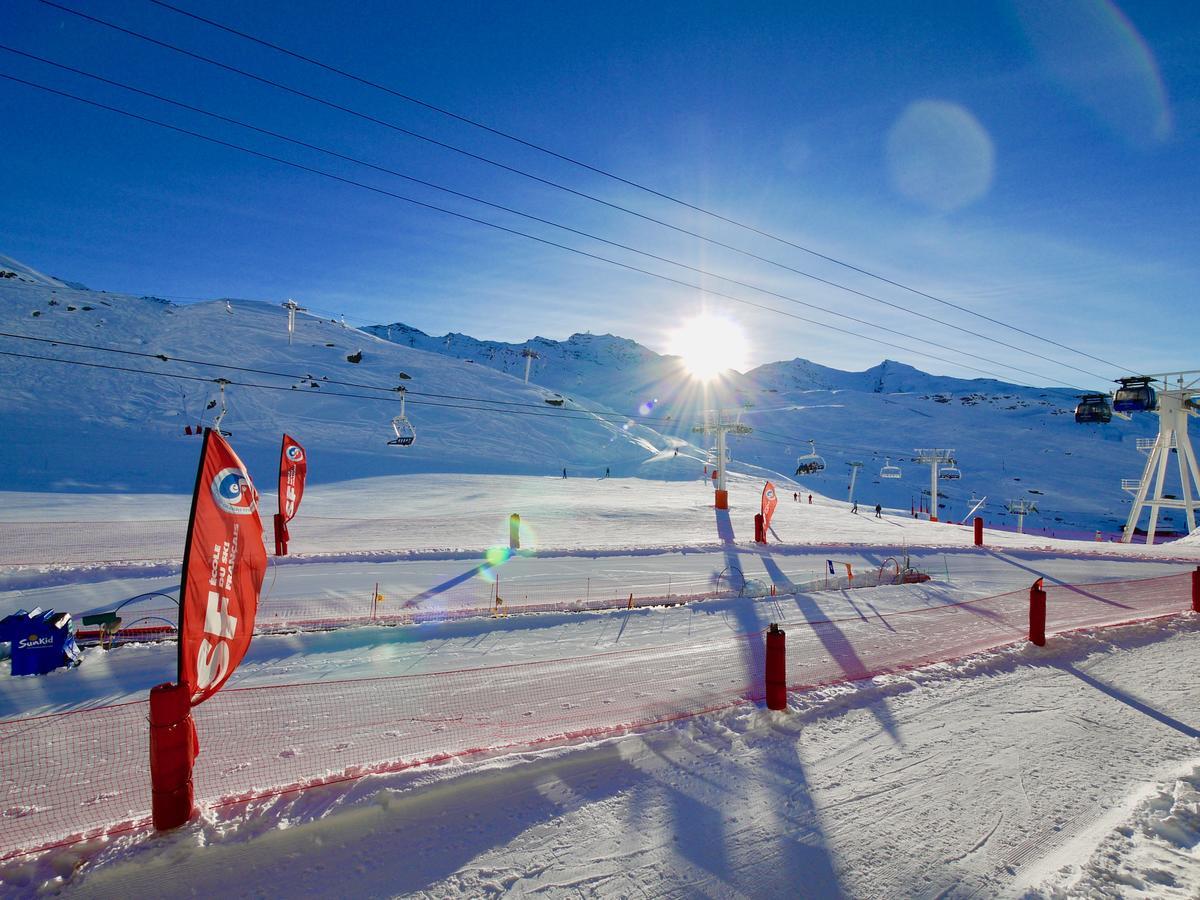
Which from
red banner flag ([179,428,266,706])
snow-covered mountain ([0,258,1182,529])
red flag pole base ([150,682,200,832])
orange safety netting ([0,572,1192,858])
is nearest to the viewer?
red flag pole base ([150,682,200,832])

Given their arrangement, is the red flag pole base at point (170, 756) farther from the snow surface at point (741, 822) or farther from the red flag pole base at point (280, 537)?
the red flag pole base at point (280, 537)

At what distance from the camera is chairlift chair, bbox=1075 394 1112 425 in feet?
114

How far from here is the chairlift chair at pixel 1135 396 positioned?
32.2 m

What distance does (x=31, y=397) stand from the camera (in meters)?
49.5

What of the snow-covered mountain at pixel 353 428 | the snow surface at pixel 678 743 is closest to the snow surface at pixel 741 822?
the snow surface at pixel 678 743

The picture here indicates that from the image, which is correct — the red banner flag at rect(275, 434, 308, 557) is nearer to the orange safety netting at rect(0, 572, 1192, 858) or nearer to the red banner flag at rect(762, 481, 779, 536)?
the orange safety netting at rect(0, 572, 1192, 858)

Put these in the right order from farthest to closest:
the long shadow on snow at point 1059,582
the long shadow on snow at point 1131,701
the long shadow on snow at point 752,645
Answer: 1. the long shadow on snow at point 1059,582
2. the long shadow on snow at point 752,645
3. the long shadow on snow at point 1131,701

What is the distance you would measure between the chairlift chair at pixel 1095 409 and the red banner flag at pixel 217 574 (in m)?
44.2

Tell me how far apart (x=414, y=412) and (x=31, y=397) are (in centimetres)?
3190

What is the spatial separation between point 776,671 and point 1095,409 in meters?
41.0

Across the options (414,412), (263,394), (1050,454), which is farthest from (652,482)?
(1050,454)

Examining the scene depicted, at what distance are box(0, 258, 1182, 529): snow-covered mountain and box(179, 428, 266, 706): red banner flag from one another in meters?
37.9

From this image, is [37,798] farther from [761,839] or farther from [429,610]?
[429,610]

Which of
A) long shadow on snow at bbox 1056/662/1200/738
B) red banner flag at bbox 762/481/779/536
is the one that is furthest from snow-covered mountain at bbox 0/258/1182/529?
long shadow on snow at bbox 1056/662/1200/738
